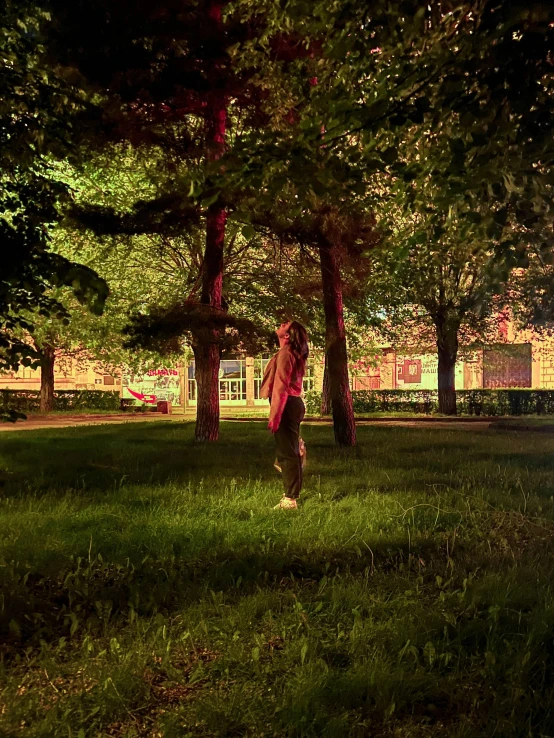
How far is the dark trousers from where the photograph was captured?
20.5 ft

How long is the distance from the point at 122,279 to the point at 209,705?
1863 centimetres

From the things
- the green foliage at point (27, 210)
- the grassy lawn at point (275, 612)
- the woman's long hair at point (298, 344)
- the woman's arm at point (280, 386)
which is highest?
the green foliage at point (27, 210)

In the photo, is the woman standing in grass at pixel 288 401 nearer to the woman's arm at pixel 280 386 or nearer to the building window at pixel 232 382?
the woman's arm at pixel 280 386

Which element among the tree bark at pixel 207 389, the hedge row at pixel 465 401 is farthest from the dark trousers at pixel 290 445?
the hedge row at pixel 465 401

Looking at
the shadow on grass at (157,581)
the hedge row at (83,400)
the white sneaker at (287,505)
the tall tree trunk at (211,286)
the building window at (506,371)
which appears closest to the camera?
the shadow on grass at (157,581)

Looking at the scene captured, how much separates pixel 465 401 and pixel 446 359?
3.70 m

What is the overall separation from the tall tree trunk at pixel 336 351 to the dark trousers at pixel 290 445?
5.72 meters

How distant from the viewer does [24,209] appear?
492 centimetres

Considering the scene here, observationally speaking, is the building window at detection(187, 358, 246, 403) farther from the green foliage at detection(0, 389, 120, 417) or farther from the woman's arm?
the woman's arm

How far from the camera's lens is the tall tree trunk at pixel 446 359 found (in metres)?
23.9

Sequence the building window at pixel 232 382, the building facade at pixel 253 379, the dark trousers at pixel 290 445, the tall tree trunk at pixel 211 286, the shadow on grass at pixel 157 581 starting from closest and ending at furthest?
the shadow on grass at pixel 157 581 → the dark trousers at pixel 290 445 → the tall tree trunk at pixel 211 286 → the building facade at pixel 253 379 → the building window at pixel 232 382

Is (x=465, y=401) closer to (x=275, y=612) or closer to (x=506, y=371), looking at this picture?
(x=506, y=371)

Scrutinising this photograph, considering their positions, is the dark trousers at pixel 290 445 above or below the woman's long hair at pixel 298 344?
below

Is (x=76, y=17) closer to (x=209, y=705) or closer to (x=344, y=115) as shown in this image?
(x=344, y=115)
